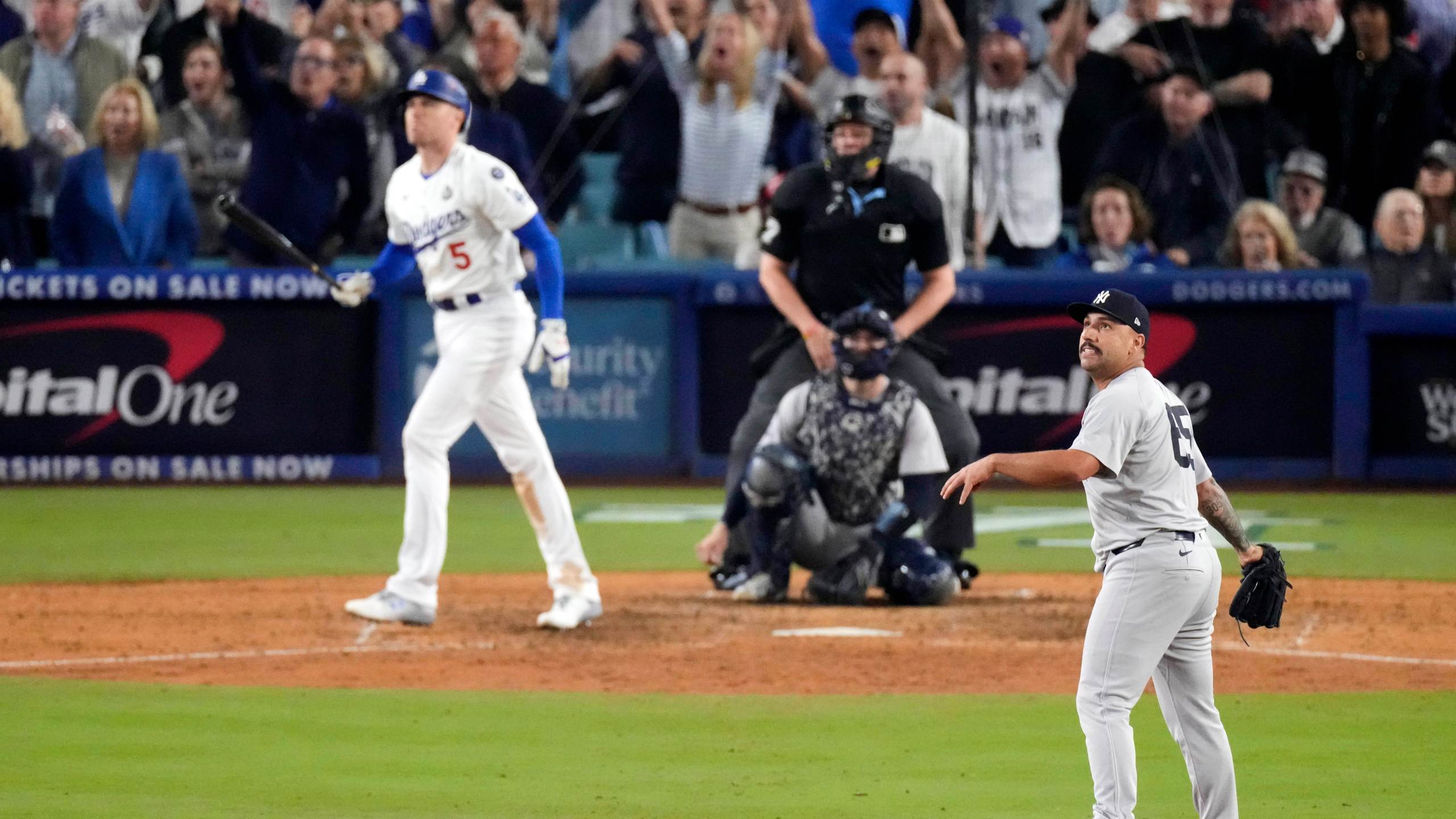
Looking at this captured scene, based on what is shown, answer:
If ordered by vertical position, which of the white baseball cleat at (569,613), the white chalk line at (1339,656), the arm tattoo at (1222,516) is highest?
the arm tattoo at (1222,516)

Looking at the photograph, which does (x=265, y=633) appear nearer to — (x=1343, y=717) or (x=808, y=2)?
(x=1343, y=717)

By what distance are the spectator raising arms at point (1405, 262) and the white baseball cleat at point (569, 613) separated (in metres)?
7.40

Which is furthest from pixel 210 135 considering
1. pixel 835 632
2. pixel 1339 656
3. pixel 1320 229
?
pixel 1339 656

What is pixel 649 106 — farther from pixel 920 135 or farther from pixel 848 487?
pixel 848 487

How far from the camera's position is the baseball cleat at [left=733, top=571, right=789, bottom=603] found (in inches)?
391

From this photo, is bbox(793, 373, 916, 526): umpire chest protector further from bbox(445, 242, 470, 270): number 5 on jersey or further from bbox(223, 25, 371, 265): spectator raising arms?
bbox(223, 25, 371, 265): spectator raising arms

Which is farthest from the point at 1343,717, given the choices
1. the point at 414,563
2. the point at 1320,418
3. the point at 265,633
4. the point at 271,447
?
the point at 271,447

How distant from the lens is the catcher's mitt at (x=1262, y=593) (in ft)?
17.3

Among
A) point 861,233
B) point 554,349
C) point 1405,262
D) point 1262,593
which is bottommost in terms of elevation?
point 1262,593

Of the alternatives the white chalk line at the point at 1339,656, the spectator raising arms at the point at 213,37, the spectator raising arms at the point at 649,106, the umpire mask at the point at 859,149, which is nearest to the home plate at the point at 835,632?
the white chalk line at the point at 1339,656

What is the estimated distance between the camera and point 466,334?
8.87m

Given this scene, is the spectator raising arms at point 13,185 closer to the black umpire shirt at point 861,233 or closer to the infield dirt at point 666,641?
the infield dirt at point 666,641

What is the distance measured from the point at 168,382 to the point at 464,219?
6672 millimetres

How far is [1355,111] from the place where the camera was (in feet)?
48.3
